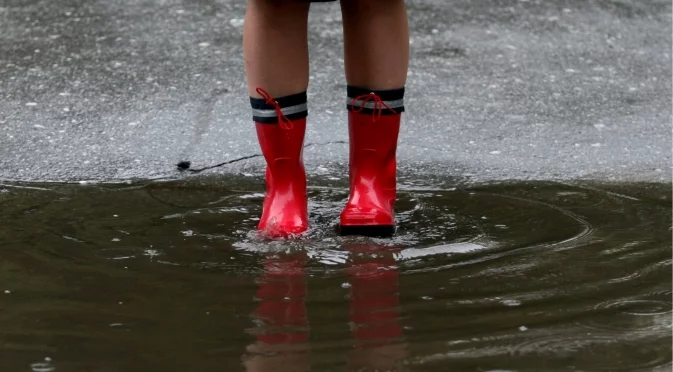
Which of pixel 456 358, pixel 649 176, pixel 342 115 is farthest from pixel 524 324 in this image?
pixel 342 115

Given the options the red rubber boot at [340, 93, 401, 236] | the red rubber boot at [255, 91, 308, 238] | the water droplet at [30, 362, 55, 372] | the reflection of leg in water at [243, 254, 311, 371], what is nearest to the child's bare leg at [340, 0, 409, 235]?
the red rubber boot at [340, 93, 401, 236]

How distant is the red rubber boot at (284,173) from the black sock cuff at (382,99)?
0.42 feet

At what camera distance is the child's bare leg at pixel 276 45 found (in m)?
2.34

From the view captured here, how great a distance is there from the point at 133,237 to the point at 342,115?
4.20 feet

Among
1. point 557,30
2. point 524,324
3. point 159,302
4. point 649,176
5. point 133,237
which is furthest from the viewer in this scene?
point 557,30

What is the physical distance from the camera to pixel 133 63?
3930 mm

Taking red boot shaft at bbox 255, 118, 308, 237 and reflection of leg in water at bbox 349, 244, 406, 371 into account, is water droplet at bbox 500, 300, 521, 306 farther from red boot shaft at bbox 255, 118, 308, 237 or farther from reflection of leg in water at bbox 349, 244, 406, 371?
red boot shaft at bbox 255, 118, 308, 237

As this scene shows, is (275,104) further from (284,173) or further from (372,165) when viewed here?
(372,165)

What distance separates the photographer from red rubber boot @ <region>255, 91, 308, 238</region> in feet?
7.86

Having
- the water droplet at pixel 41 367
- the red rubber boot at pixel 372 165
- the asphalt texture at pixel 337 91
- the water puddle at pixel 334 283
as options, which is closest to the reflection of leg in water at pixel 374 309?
the water puddle at pixel 334 283

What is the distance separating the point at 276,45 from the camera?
2.35 m

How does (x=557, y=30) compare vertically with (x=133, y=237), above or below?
above

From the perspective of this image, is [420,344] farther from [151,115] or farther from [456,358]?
[151,115]

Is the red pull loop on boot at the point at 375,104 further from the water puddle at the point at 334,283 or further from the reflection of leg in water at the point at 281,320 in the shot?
the reflection of leg in water at the point at 281,320
